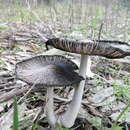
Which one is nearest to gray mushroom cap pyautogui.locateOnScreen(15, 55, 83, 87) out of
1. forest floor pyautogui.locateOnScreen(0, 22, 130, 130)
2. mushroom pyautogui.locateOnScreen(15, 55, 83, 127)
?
mushroom pyautogui.locateOnScreen(15, 55, 83, 127)

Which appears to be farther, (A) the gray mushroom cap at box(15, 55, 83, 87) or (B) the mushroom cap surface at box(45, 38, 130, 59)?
(A) the gray mushroom cap at box(15, 55, 83, 87)

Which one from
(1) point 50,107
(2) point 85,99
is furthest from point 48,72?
(2) point 85,99

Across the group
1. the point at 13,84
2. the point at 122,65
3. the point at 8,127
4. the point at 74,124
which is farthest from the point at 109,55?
the point at 122,65

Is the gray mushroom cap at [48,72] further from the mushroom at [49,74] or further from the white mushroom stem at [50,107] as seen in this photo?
the white mushroom stem at [50,107]

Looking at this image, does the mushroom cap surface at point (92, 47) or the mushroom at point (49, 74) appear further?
the mushroom at point (49, 74)

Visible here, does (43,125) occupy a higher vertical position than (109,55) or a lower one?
lower

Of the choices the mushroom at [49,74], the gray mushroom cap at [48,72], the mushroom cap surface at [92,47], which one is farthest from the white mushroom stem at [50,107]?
the mushroom cap surface at [92,47]

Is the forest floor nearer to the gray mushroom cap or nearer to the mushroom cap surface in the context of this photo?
the gray mushroom cap

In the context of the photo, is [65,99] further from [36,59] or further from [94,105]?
[36,59]
